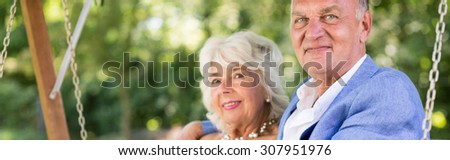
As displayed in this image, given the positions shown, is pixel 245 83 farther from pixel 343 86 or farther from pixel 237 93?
pixel 343 86

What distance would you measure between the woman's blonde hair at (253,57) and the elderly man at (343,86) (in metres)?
0.24

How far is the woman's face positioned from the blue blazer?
0.60m

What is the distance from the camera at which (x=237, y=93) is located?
2.71 metres

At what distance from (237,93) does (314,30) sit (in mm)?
574

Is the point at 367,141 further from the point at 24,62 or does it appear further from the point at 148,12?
the point at 24,62

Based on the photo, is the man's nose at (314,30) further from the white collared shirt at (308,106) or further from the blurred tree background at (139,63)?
the blurred tree background at (139,63)

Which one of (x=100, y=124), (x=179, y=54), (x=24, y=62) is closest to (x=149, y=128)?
(x=100, y=124)

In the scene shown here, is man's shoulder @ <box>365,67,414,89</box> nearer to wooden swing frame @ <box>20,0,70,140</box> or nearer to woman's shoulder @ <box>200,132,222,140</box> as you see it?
woman's shoulder @ <box>200,132,222,140</box>

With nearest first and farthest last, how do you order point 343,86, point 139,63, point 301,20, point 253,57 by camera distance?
point 343,86 < point 301,20 < point 253,57 < point 139,63

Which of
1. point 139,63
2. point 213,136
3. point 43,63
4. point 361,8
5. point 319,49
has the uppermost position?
point 361,8

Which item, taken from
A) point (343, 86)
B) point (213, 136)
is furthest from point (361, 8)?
point (213, 136)

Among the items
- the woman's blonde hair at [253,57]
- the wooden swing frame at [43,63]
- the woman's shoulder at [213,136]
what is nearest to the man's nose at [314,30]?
the woman's blonde hair at [253,57]

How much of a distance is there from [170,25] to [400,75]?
6526 mm

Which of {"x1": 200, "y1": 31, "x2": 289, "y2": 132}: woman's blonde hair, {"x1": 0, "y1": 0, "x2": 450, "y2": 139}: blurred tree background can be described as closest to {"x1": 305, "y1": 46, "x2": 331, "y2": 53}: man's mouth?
{"x1": 200, "y1": 31, "x2": 289, "y2": 132}: woman's blonde hair
